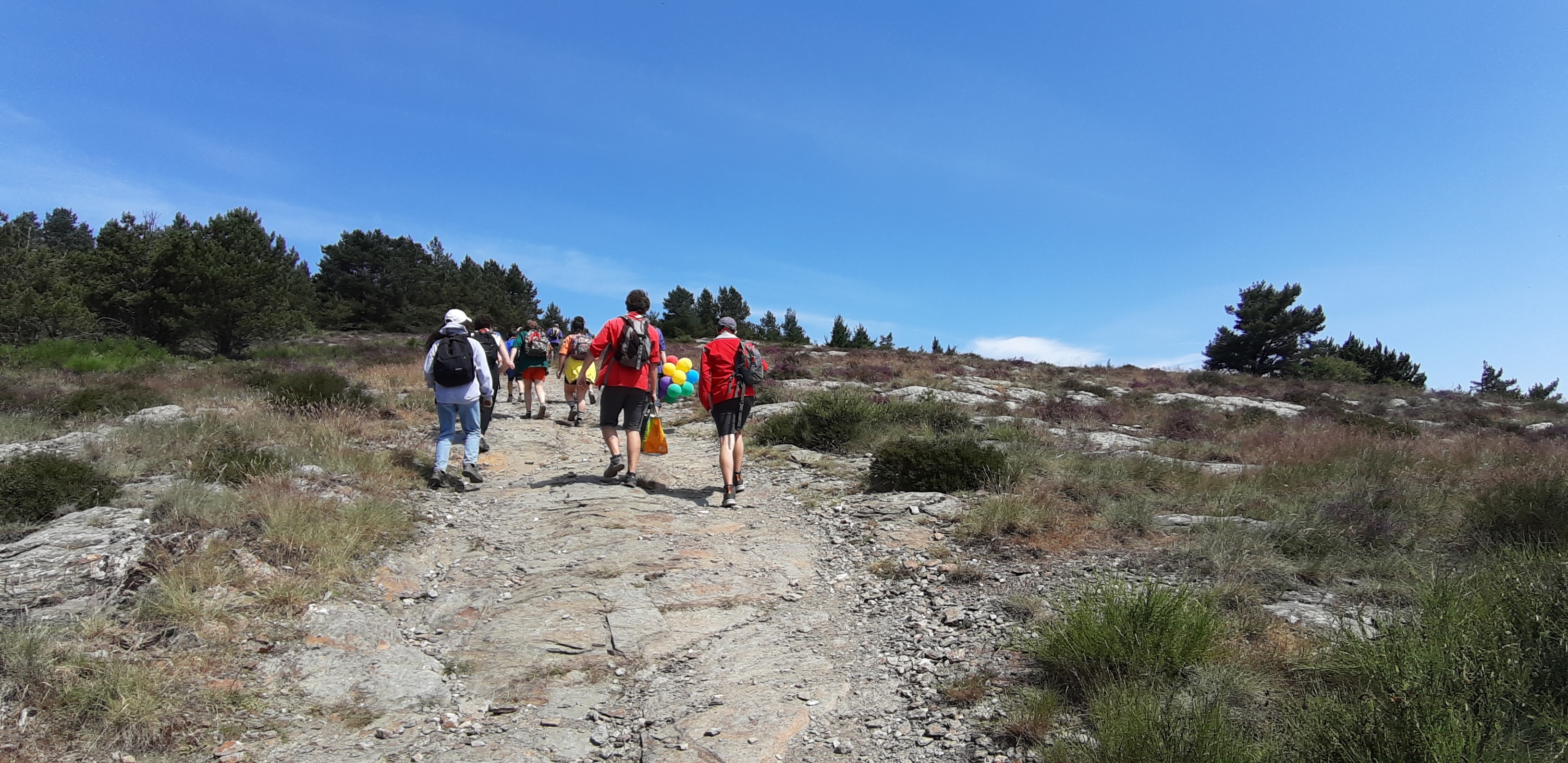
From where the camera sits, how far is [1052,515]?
627 centimetres

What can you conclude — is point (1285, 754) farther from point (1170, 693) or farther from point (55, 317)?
point (55, 317)

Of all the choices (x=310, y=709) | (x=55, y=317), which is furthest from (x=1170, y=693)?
(x=55, y=317)

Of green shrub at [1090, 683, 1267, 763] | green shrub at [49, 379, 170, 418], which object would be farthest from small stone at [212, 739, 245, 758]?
green shrub at [49, 379, 170, 418]

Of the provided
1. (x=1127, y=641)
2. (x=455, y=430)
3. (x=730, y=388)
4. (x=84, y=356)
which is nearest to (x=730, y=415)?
(x=730, y=388)

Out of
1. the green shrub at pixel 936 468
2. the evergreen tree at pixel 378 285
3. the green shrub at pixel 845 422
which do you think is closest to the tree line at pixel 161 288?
the evergreen tree at pixel 378 285

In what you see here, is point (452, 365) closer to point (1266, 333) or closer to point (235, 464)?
point (235, 464)

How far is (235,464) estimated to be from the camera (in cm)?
659

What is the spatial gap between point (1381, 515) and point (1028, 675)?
4270 mm

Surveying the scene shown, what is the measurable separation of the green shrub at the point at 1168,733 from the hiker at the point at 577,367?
10.4 m

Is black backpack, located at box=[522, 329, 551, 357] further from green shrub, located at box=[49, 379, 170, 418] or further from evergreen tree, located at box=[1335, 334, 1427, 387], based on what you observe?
evergreen tree, located at box=[1335, 334, 1427, 387]

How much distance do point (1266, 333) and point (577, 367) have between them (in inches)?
1750

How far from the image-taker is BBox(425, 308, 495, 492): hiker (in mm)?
7789

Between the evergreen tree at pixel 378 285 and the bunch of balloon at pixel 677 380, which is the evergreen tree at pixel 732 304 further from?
the bunch of balloon at pixel 677 380

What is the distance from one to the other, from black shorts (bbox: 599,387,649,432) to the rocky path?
3.33ft
